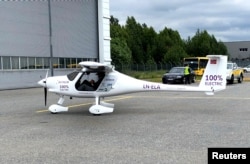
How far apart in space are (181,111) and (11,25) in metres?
25.8

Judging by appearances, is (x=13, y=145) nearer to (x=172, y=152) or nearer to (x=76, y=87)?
(x=172, y=152)

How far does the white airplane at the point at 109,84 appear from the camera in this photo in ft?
52.0

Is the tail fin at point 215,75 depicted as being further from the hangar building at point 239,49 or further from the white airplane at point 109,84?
the hangar building at point 239,49

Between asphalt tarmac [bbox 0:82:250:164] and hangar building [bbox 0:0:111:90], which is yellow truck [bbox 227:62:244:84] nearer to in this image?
hangar building [bbox 0:0:111:90]

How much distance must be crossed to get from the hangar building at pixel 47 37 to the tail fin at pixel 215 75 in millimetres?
19199

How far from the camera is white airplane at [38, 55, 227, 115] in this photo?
15852 mm

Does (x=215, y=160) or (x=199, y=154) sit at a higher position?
(x=215, y=160)

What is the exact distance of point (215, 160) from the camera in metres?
5.42

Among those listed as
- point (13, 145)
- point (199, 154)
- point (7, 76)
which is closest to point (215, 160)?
point (199, 154)

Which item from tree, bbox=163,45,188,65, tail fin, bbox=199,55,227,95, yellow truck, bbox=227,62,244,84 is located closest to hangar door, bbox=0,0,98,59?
yellow truck, bbox=227,62,244,84

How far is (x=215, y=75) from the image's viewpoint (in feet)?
52.2

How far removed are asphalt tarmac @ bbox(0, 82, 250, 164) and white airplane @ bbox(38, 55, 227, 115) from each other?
830 millimetres

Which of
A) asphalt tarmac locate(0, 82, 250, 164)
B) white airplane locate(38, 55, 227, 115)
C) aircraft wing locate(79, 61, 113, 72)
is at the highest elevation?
aircraft wing locate(79, 61, 113, 72)

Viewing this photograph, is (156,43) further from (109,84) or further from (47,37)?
(109,84)
